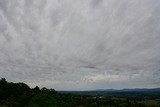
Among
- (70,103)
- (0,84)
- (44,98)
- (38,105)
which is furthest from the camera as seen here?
(0,84)

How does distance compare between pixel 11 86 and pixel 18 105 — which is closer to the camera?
pixel 18 105

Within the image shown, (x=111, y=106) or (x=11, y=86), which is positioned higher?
(x=11, y=86)

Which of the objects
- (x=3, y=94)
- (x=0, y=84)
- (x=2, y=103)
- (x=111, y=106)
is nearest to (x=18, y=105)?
(x=2, y=103)

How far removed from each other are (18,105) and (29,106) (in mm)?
19839

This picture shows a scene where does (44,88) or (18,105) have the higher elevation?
(44,88)

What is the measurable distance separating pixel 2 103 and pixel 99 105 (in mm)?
70703

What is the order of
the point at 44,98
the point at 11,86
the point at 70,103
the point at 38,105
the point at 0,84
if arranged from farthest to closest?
the point at 0,84 < the point at 11,86 < the point at 70,103 < the point at 44,98 < the point at 38,105

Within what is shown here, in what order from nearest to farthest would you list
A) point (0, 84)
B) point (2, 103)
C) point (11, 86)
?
point (2, 103) < point (11, 86) < point (0, 84)

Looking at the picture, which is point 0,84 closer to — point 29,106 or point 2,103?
point 2,103

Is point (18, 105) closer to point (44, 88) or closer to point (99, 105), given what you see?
point (44, 88)

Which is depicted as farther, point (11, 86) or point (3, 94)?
point (11, 86)

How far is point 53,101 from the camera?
140 meters

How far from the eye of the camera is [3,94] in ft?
539

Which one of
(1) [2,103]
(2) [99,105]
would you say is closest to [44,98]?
(1) [2,103]
